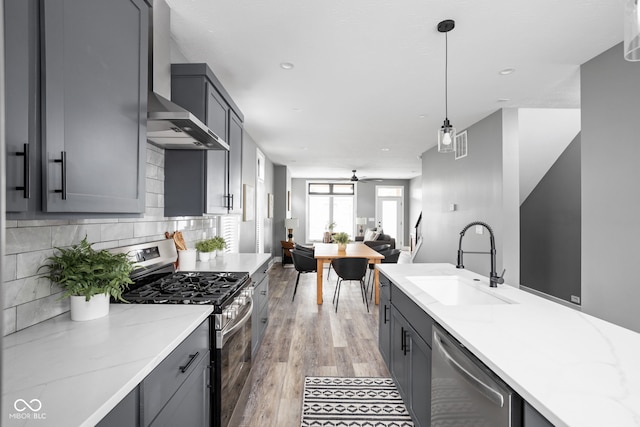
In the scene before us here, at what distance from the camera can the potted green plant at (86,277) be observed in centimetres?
140

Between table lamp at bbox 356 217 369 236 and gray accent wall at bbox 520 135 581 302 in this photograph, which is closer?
gray accent wall at bbox 520 135 581 302

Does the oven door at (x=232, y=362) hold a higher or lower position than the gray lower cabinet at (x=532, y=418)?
lower

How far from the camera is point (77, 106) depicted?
44.8 inches

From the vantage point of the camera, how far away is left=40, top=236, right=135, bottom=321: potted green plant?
4.60ft

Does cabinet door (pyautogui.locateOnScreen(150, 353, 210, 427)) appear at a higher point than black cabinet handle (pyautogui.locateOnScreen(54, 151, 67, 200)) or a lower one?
lower

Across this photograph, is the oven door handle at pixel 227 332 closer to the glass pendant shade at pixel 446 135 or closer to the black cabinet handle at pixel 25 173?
the black cabinet handle at pixel 25 173

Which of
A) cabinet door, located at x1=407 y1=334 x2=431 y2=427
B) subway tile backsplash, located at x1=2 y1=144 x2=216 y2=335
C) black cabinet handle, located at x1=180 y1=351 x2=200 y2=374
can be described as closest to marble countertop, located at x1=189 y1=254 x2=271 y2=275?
subway tile backsplash, located at x1=2 y1=144 x2=216 y2=335

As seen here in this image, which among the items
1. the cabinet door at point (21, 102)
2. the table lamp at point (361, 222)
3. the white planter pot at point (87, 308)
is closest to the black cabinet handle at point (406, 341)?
the white planter pot at point (87, 308)

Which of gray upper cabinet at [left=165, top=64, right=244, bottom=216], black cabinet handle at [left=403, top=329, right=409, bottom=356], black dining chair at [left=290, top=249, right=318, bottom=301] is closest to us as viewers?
black cabinet handle at [left=403, top=329, right=409, bottom=356]

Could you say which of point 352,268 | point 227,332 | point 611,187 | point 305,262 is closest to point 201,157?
point 227,332

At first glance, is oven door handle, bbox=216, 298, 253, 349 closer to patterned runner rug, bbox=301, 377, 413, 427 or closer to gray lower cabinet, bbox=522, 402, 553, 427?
patterned runner rug, bbox=301, 377, 413, 427

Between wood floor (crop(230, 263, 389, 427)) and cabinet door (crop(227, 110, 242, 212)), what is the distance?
4.77ft

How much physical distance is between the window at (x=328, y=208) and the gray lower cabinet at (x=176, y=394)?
31.4 ft

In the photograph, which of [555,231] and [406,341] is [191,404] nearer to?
[406,341]
